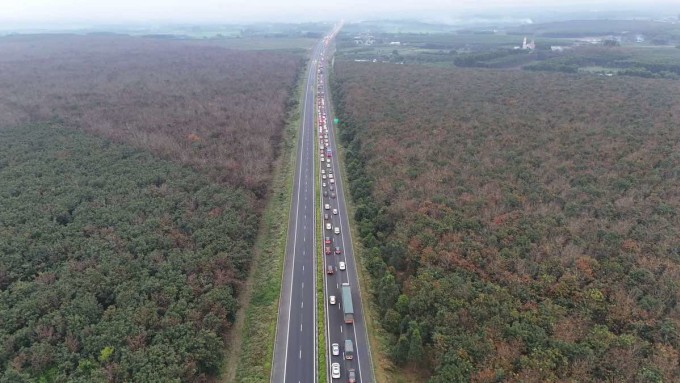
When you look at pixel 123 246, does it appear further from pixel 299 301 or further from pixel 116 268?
pixel 299 301

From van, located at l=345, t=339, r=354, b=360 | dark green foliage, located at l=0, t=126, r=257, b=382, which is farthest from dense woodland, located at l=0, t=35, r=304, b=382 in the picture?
Result: van, located at l=345, t=339, r=354, b=360

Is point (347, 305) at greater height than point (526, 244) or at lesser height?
lesser

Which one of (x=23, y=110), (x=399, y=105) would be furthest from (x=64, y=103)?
(x=399, y=105)

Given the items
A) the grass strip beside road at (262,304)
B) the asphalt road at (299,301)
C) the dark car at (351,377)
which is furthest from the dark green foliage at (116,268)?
the dark car at (351,377)

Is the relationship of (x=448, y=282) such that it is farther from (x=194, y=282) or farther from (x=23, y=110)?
(x=23, y=110)

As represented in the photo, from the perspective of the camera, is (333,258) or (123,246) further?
(333,258)

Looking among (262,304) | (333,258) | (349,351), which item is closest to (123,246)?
(262,304)

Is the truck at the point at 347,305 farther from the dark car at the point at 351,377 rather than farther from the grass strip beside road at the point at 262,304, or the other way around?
the grass strip beside road at the point at 262,304
